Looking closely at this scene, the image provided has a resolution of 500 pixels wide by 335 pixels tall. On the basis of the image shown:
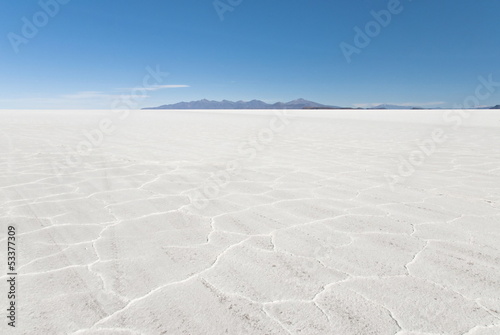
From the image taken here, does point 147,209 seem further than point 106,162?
No

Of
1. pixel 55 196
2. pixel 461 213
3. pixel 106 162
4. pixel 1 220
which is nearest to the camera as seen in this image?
pixel 1 220

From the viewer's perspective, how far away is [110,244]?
1.72 metres

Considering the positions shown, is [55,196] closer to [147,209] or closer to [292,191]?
[147,209]

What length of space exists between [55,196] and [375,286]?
7.94 feet

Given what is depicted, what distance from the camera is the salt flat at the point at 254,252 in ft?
3.75

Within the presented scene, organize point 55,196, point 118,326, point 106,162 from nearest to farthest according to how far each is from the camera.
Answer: point 118,326
point 55,196
point 106,162

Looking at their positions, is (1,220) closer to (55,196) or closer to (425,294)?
(55,196)

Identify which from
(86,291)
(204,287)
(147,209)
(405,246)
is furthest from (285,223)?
(86,291)

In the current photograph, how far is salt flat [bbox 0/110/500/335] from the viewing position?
114 centimetres

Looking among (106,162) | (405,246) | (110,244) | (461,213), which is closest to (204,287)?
(110,244)

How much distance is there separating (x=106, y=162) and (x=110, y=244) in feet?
8.77

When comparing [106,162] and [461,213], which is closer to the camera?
[461,213]

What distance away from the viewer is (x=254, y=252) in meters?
1.63

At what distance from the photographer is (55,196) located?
260cm
